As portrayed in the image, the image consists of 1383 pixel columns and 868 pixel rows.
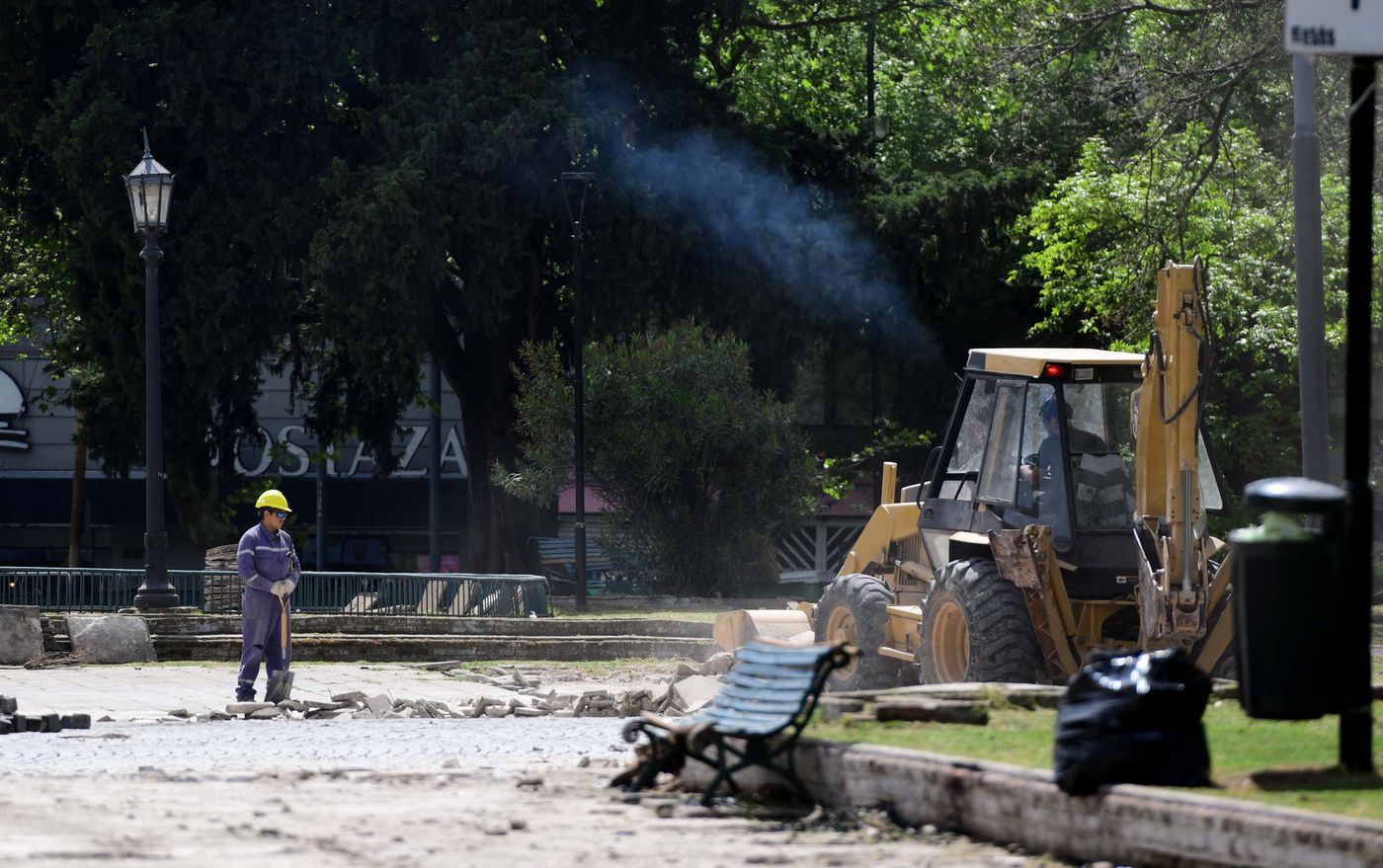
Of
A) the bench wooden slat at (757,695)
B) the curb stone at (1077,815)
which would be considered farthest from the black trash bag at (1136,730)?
the bench wooden slat at (757,695)

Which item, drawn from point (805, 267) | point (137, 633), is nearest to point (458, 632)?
point (137, 633)

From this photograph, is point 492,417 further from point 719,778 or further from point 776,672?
point 719,778

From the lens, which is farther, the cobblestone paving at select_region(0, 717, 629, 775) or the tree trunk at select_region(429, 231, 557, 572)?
the tree trunk at select_region(429, 231, 557, 572)

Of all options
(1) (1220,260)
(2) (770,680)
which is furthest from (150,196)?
(2) (770,680)

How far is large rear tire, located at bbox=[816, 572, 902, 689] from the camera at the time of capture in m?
15.5

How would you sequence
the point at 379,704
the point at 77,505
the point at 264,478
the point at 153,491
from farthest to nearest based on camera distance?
the point at 264,478
the point at 77,505
the point at 153,491
the point at 379,704

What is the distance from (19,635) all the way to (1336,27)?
15826 millimetres

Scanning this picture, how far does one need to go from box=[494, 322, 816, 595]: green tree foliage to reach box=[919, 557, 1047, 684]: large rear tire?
53.3 feet

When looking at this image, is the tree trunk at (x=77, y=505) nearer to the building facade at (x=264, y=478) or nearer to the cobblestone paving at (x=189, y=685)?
the building facade at (x=264, y=478)

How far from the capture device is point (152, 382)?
78.5 ft

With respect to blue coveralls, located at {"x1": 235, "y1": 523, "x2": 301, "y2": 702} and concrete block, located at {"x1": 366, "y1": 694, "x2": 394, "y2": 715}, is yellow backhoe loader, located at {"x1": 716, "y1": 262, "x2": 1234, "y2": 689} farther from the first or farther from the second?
blue coveralls, located at {"x1": 235, "y1": 523, "x2": 301, "y2": 702}

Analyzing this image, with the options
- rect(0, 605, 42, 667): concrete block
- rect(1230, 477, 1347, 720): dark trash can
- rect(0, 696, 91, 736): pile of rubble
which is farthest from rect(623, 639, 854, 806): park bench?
rect(0, 605, 42, 667): concrete block

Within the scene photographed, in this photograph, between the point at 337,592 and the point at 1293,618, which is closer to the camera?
the point at 1293,618

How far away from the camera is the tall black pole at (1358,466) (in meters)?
8.15
